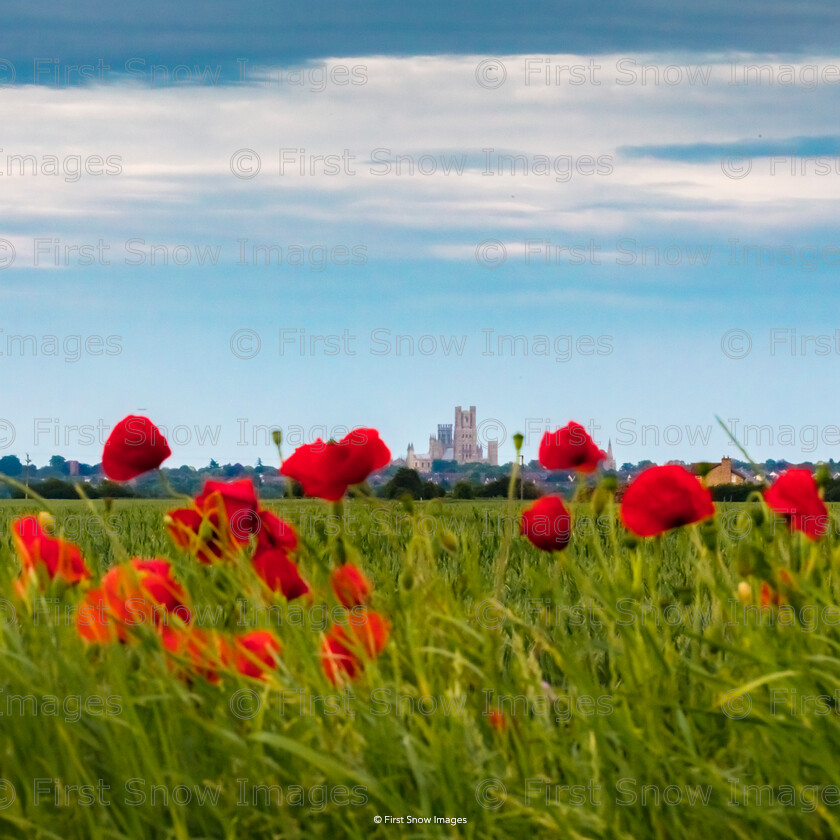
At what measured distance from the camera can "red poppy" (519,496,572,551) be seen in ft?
7.54

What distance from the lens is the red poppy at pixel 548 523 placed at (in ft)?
7.54

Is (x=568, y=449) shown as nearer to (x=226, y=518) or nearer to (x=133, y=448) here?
(x=226, y=518)

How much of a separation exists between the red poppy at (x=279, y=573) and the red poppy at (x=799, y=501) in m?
1.18

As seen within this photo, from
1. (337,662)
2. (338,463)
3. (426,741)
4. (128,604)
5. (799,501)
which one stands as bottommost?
(426,741)

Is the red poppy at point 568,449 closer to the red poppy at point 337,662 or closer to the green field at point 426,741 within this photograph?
the green field at point 426,741

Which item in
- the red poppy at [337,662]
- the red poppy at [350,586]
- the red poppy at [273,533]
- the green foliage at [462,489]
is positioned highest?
the green foliage at [462,489]

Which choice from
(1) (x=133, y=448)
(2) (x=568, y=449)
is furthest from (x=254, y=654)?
(2) (x=568, y=449)

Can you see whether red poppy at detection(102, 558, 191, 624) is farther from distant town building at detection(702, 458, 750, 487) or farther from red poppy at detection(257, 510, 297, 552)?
distant town building at detection(702, 458, 750, 487)

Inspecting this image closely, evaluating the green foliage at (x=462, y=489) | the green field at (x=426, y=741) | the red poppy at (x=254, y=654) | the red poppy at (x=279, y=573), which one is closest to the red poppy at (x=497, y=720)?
the green field at (x=426, y=741)

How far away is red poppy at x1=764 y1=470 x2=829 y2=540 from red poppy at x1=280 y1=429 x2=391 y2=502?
962mm

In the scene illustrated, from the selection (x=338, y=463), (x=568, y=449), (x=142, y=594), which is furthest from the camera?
(x=568, y=449)

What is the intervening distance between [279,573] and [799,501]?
1260mm

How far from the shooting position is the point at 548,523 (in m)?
2.30

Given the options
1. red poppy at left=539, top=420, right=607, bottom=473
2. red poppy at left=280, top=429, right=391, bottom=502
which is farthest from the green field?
red poppy at left=539, top=420, right=607, bottom=473
